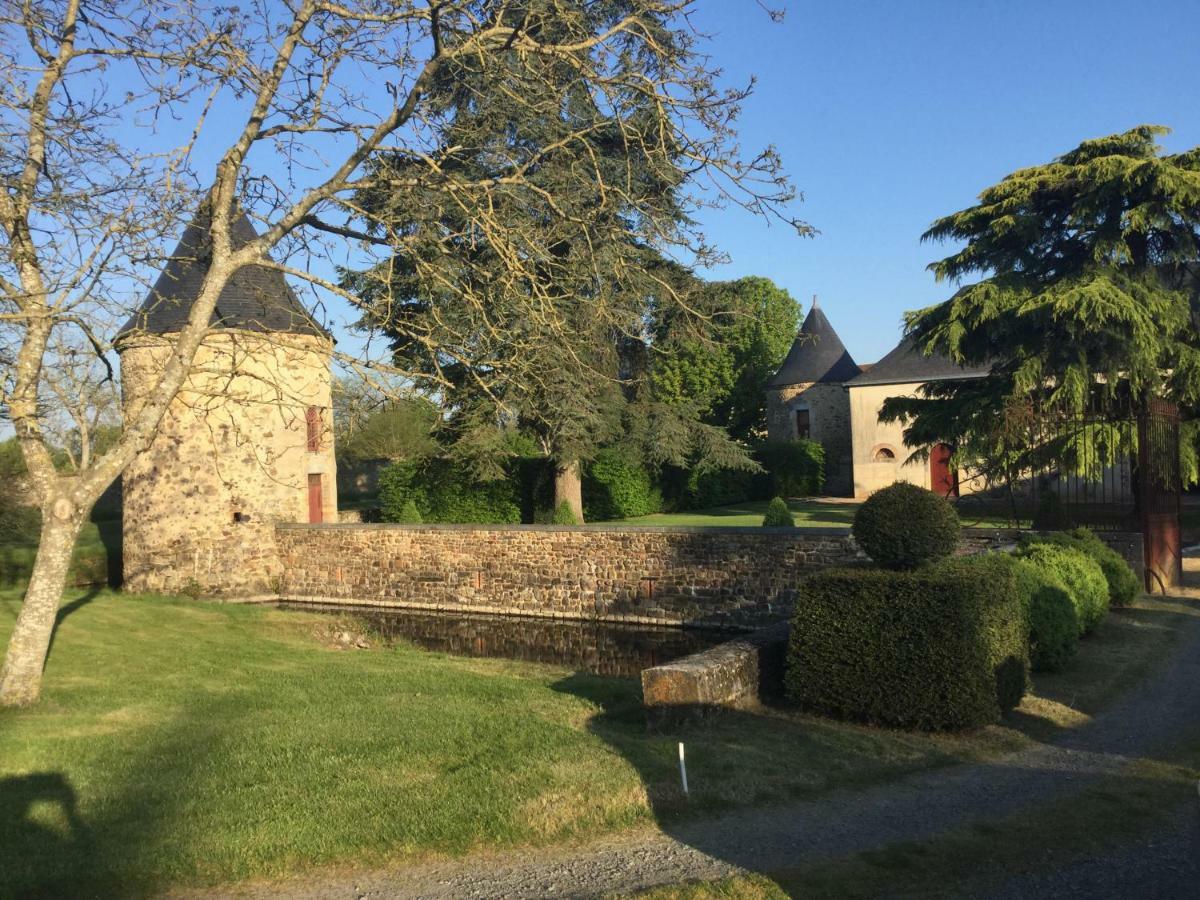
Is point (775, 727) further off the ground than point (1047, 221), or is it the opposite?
point (1047, 221)

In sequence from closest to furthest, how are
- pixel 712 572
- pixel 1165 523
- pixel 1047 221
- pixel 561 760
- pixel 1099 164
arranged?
pixel 561 760
pixel 1165 523
pixel 712 572
pixel 1099 164
pixel 1047 221

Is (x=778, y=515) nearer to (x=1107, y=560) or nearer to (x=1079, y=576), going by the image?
(x=1107, y=560)

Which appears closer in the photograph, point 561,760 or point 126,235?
point 561,760

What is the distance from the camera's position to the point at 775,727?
6.93 m

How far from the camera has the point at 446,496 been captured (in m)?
26.2

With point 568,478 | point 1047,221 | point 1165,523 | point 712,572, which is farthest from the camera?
point 568,478

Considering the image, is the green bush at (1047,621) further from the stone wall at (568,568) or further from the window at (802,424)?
the window at (802,424)

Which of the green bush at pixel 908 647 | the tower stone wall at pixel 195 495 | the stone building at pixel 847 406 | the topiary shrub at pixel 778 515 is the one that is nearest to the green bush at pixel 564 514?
the topiary shrub at pixel 778 515

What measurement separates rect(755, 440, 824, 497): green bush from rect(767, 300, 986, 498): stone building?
139 centimetres

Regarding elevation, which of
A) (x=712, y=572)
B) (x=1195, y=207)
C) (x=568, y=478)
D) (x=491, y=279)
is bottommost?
(x=712, y=572)

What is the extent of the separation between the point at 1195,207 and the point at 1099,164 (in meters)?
1.83

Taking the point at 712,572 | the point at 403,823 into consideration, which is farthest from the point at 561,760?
the point at 712,572

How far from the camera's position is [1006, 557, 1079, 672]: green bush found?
8836mm

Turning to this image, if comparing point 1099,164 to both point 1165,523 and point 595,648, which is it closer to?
point 1165,523
